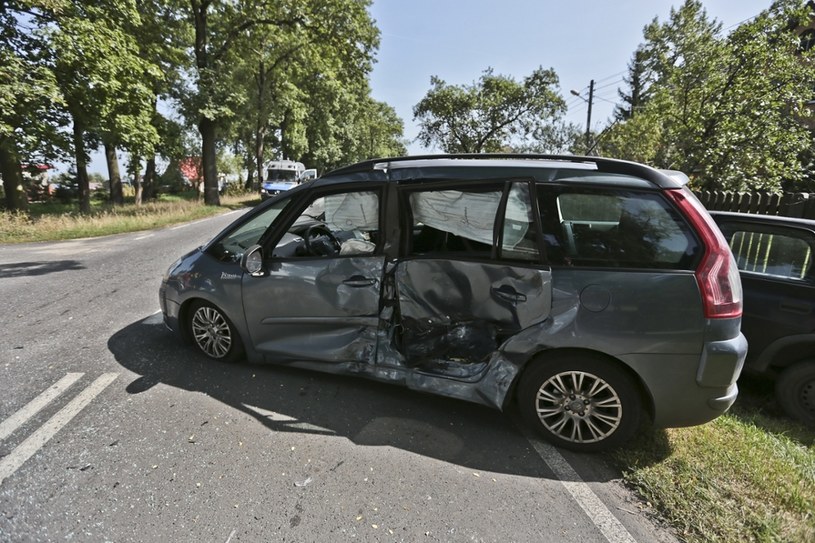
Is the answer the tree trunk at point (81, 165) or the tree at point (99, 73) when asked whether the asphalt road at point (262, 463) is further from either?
the tree trunk at point (81, 165)

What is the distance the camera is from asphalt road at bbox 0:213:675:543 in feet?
7.06

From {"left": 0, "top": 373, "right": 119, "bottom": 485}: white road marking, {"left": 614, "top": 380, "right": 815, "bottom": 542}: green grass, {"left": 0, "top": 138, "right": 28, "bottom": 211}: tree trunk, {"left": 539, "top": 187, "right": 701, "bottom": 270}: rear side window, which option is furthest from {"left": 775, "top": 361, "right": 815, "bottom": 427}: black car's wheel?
{"left": 0, "top": 138, "right": 28, "bottom": 211}: tree trunk

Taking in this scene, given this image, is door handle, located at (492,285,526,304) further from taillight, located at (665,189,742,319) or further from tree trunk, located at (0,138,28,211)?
tree trunk, located at (0,138,28,211)

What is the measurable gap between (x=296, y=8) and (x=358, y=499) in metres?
20.5

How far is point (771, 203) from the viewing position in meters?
5.90

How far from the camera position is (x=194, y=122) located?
63.3ft

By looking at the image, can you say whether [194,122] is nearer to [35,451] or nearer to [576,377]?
[35,451]

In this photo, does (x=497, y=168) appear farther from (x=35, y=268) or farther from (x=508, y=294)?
(x=35, y=268)

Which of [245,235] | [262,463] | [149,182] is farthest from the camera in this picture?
[149,182]

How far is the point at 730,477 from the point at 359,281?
269 cm

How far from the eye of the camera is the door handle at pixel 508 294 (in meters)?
2.80

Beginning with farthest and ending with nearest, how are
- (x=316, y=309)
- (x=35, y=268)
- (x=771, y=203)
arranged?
(x=35, y=268), (x=771, y=203), (x=316, y=309)

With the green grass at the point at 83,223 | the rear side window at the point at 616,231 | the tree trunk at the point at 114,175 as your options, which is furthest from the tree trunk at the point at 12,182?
the rear side window at the point at 616,231

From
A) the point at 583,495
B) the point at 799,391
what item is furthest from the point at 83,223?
the point at 799,391
